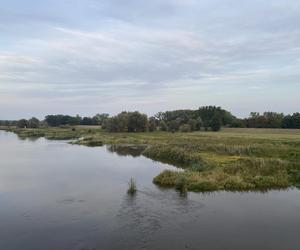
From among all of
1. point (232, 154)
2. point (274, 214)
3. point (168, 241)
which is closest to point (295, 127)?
point (232, 154)

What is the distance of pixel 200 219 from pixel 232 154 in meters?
26.2

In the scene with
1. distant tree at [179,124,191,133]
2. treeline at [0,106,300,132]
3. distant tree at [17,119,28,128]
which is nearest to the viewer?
distant tree at [179,124,191,133]

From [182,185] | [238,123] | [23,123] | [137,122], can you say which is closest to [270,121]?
[238,123]

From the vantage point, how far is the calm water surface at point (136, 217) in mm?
16984

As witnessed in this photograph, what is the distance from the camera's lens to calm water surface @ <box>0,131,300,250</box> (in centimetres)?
1698

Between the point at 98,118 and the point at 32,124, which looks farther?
the point at 98,118

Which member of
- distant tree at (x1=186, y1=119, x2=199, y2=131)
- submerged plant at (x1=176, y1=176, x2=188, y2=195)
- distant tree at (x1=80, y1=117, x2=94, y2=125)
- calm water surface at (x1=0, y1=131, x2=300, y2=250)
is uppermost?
distant tree at (x1=80, y1=117, x2=94, y2=125)

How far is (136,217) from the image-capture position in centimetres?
2056

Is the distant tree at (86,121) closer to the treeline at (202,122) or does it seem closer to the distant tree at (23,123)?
the distant tree at (23,123)

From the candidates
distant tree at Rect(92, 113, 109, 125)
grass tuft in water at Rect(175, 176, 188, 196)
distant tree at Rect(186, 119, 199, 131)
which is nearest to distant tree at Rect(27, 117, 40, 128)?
distant tree at Rect(92, 113, 109, 125)

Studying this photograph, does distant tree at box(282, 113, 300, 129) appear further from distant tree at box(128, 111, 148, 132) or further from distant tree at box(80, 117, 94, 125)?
distant tree at box(80, 117, 94, 125)

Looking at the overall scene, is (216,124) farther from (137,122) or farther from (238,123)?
(137,122)

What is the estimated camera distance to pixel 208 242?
1700 cm

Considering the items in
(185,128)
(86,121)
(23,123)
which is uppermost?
(86,121)
